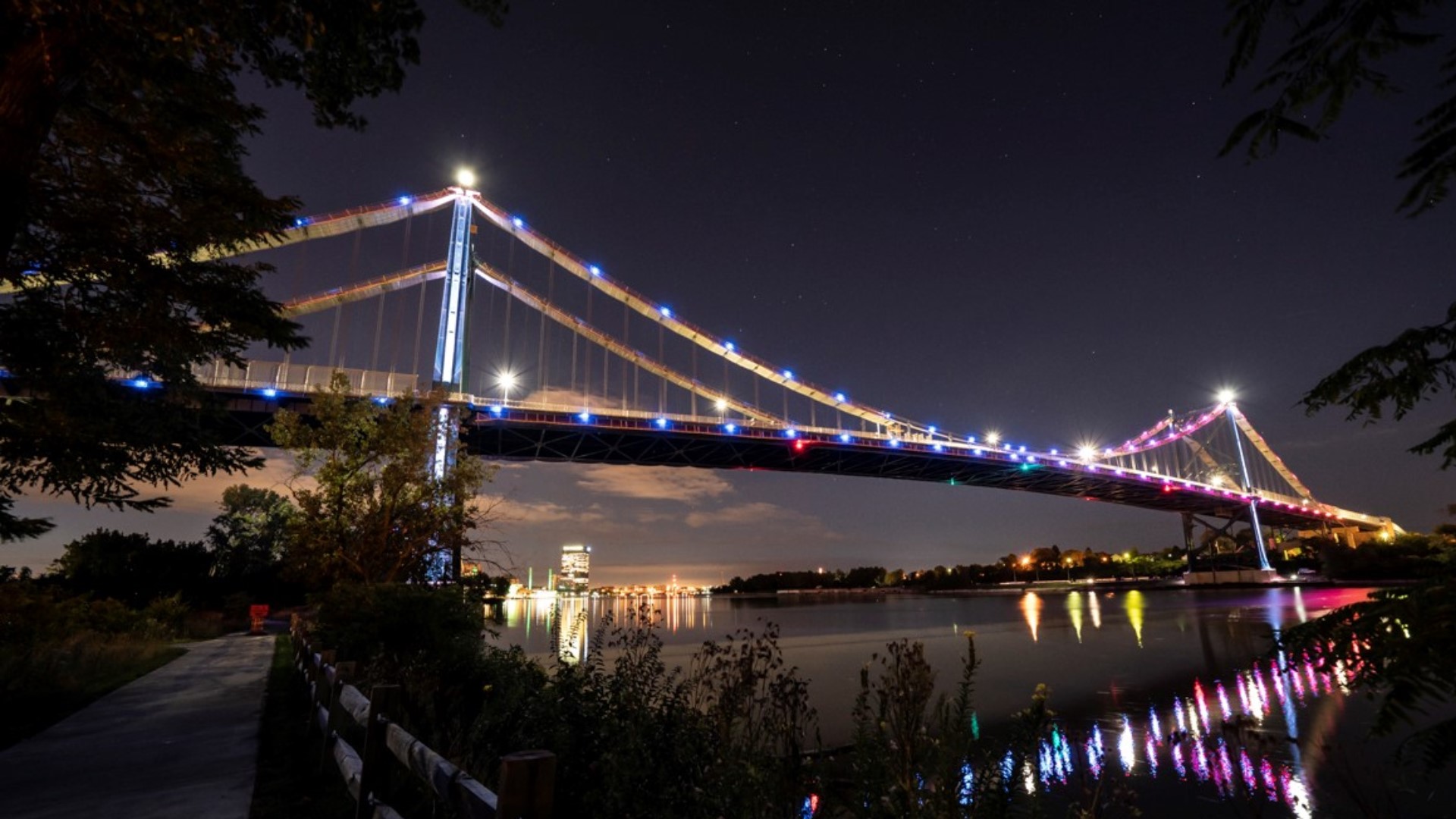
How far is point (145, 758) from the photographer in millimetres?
6469

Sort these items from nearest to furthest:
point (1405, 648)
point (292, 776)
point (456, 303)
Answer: point (1405, 648), point (292, 776), point (456, 303)

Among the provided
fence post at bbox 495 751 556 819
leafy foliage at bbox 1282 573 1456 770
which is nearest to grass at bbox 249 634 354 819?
fence post at bbox 495 751 556 819

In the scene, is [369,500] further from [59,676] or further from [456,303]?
[456,303]

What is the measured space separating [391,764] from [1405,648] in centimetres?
493

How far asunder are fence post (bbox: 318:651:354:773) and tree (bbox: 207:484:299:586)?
34291 millimetres

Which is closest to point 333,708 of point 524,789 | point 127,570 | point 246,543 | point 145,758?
point 145,758

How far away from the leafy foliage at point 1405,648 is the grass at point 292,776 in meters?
5.97

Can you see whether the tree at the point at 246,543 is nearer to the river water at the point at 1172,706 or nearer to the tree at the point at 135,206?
the river water at the point at 1172,706

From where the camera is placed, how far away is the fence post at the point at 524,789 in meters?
2.48

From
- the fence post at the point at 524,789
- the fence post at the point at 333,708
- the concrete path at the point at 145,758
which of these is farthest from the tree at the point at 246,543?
the fence post at the point at 524,789

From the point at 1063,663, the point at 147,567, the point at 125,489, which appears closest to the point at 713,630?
the point at 1063,663

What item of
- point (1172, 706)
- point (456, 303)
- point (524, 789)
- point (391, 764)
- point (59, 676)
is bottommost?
point (1172, 706)

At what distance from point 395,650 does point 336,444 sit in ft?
20.4

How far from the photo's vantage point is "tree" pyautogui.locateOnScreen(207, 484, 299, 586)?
124 ft
